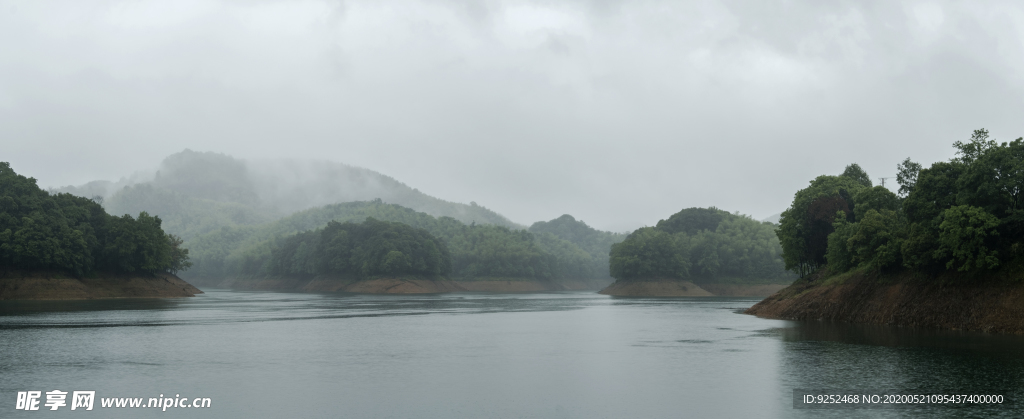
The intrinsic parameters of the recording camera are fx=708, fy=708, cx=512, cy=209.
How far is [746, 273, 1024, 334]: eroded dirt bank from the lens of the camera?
2020 inches

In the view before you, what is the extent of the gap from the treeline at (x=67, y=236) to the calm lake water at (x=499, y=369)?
2596 inches

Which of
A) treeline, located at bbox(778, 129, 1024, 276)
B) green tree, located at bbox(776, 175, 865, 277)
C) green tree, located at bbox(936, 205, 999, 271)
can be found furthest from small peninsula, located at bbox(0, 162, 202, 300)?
green tree, located at bbox(936, 205, 999, 271)

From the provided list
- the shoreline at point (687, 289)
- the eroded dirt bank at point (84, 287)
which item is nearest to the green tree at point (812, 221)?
the shoreline at point (687, 289)

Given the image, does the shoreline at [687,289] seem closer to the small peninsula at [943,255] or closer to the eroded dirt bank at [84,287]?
the eroded dirt bank at [84,287]

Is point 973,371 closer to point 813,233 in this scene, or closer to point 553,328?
point 553,328

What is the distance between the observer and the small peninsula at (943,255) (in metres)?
52.2

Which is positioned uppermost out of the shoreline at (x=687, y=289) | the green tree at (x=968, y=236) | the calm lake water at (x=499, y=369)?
the green tree at (x=968, y=236)

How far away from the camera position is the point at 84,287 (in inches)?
4929

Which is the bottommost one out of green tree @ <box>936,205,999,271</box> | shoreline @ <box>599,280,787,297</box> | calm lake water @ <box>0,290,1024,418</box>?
calm lake water @ <box>0,290,1024,418</box>

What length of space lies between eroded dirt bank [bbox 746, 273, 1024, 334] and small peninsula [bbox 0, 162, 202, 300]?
112851 millimetres

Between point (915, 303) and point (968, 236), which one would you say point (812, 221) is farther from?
point (968, 236)

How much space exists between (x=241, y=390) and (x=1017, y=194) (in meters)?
55.7

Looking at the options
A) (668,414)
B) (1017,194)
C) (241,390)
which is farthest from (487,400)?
(1017,194)

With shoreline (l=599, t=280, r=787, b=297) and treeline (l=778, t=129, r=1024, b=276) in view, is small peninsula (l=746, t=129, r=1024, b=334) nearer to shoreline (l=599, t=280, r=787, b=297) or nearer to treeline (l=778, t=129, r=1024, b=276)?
treeline (l=778, t=129, r=1024, b=276)
